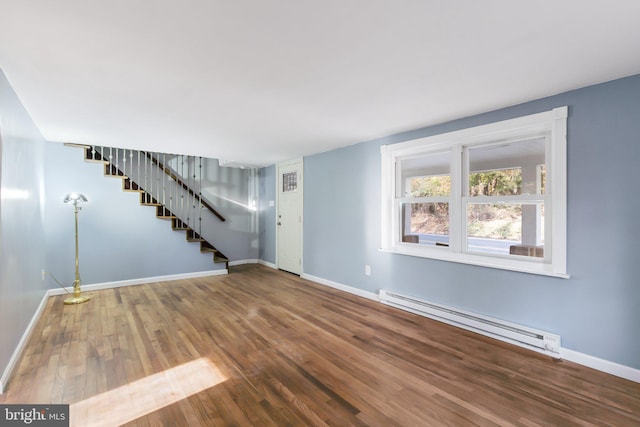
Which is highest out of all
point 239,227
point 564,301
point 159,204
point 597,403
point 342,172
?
point 342,172

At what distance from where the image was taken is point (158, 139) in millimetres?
4316

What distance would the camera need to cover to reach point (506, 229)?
3.10 m

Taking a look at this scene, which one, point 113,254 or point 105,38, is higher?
point 105,38

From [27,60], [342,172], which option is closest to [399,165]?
[342,172]

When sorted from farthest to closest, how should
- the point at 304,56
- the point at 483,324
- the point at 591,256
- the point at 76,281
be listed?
the point at 76,281
the point at 483,324
the point at 591,256
the point at 304,56

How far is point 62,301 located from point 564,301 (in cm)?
601

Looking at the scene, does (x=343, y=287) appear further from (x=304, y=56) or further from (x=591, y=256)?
(x=304, y=56)

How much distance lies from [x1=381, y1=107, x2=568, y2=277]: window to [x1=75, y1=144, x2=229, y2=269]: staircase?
380 centimetres

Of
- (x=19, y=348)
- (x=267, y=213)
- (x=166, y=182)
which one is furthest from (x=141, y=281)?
(x=267, y=213)

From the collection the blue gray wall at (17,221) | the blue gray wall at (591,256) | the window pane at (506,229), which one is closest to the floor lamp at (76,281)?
the blue gray wall at (17,221)

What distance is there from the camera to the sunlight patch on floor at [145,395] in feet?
6.15

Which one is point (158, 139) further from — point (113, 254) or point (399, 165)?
point (399, 165)

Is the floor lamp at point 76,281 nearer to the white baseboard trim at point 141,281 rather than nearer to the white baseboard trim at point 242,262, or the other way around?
the white baseboard trim at point 141,281

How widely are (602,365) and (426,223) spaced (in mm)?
1986
